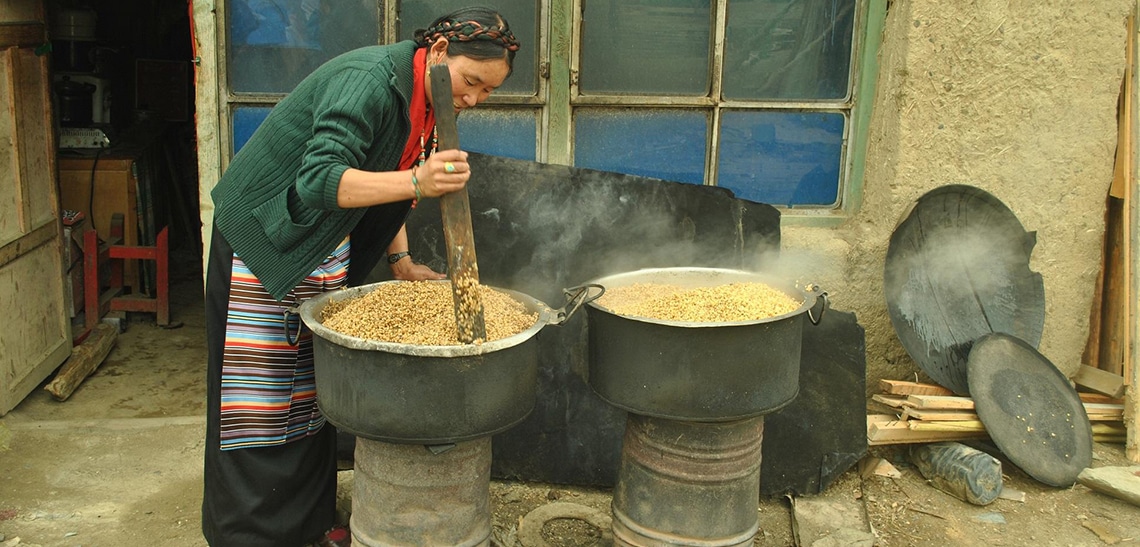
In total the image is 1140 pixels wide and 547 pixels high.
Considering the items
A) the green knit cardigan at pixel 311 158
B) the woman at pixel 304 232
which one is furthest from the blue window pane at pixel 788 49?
the green knit cardigan at pixel 311 158

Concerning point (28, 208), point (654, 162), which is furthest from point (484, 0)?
point (28, 208)

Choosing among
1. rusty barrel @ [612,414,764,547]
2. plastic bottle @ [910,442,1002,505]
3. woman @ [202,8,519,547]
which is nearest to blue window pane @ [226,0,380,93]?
woman @ [202,8,519,547]

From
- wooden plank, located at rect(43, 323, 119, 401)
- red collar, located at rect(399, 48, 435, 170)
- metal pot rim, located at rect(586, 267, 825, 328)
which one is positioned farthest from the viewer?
wooden plank, located at rect(43, 323, 119, 401)

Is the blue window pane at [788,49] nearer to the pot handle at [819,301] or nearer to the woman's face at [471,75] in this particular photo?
the pot handle at [819,301]

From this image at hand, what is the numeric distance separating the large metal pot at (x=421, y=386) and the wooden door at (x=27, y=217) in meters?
2.50

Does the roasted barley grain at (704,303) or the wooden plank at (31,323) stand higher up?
the roasted barley grain at (704,303)

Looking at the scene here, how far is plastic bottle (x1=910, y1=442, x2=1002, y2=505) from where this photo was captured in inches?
151

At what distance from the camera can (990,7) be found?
3.91 meters

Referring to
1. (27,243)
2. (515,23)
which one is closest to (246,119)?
(515,23)

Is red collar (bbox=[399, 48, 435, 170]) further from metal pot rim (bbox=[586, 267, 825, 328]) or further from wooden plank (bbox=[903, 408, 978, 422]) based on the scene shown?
wooden plank (bbox=[903, 408, 978, 422])

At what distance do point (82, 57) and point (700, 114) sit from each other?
482 cm

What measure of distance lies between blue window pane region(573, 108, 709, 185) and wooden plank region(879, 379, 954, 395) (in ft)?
3.95

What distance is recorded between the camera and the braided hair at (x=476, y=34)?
98.3 inches

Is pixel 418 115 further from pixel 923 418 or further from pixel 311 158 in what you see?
pixel 923 418
